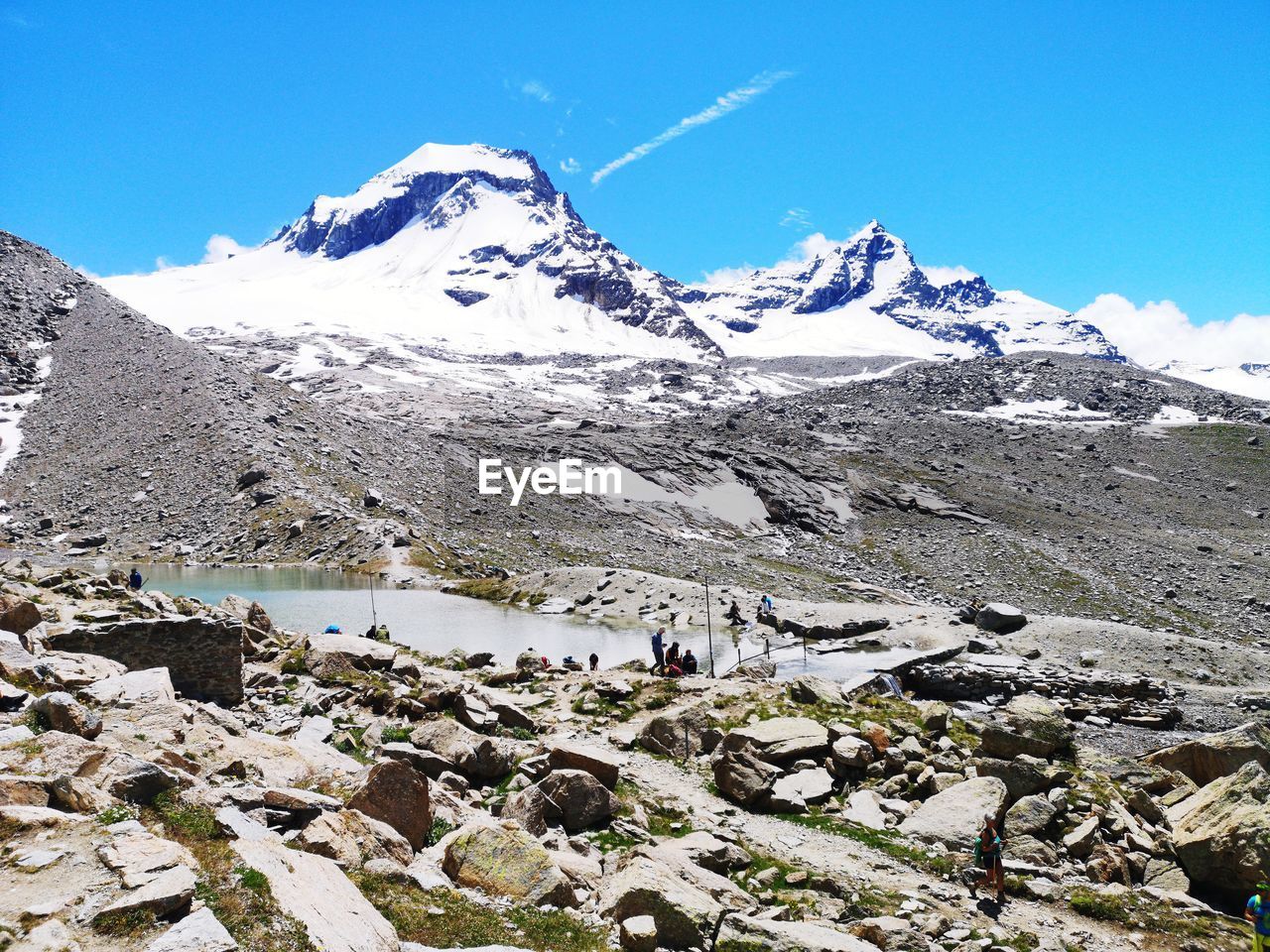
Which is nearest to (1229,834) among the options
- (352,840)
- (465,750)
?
(465,750)

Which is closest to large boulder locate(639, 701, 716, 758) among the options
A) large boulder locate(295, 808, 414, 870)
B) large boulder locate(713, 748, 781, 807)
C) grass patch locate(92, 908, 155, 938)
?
large boulder locate(713, 748, 781, 807)

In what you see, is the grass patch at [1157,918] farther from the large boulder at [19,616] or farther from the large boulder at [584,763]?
the large boulder at [19,616]

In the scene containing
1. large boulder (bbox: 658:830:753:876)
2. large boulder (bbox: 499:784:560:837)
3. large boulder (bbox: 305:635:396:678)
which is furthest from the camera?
large boulder (bbox: 305:635:396:678)

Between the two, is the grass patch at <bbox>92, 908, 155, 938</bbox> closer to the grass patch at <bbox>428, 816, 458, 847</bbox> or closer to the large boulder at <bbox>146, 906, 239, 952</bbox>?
the large boulder at <bbox>146, 906, 239, 952</bbox>

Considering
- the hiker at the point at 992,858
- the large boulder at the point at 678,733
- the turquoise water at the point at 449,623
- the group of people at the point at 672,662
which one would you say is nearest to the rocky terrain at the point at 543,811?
the large boulder at the point at 678,733

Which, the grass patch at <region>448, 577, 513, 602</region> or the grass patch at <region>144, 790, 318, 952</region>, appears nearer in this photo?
the grass patch at <region>144, 790, 318, 952</region>

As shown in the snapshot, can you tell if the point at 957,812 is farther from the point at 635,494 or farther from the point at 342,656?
the point at 635,494
